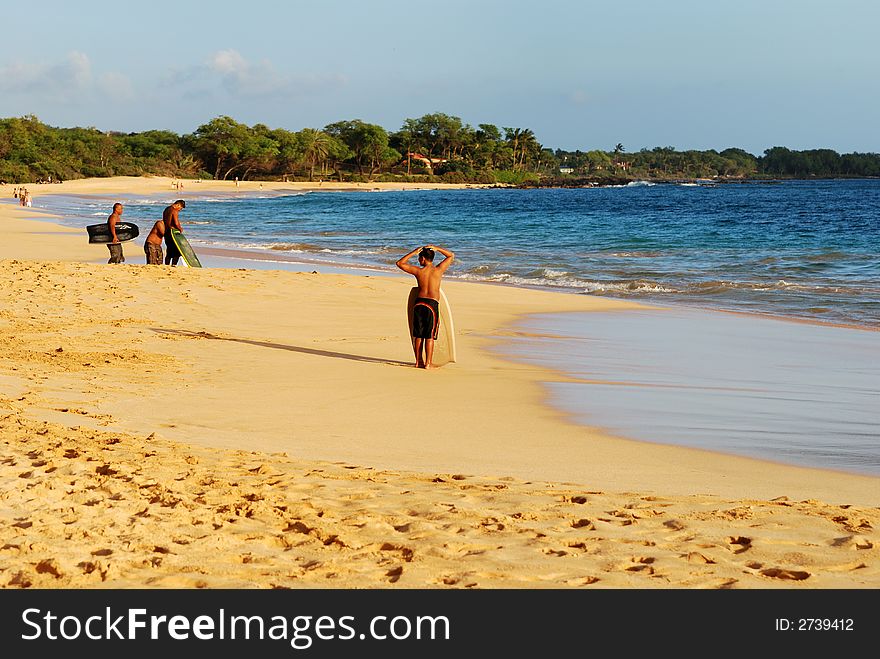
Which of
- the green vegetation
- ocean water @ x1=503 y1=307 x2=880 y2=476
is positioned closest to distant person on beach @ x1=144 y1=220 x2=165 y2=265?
ocean water @ x1=503 y1=307 x2=880 y2=476

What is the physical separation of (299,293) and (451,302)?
2.47m

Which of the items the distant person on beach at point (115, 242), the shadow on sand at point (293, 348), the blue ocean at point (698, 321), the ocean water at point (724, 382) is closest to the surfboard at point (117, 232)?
the distant person on beach at point (115, 242)

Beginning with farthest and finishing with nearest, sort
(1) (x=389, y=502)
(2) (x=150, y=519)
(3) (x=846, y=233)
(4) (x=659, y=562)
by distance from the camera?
(3) (x=846, y=233) → (1) (x=389, y=502) → (2) (x=150, y=519) → (4) (x=659, y=562)

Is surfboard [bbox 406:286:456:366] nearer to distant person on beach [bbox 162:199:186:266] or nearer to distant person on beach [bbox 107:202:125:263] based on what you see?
distant person on beach [bbox 162:199:186:266]

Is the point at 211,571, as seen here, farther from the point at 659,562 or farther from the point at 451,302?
the point at 451,302

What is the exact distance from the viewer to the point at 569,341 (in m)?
11.8

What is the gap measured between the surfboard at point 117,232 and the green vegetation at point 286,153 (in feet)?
265

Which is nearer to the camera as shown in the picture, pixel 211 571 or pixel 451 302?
pixel 211 571

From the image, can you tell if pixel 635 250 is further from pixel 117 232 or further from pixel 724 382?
pixel 724 382

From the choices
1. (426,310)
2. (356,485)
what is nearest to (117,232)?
(426,310)

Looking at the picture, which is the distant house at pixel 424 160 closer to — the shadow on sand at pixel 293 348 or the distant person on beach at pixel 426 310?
the shadow on sand at pixel 293 348

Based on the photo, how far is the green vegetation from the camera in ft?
347

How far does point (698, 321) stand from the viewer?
46.1 feet
